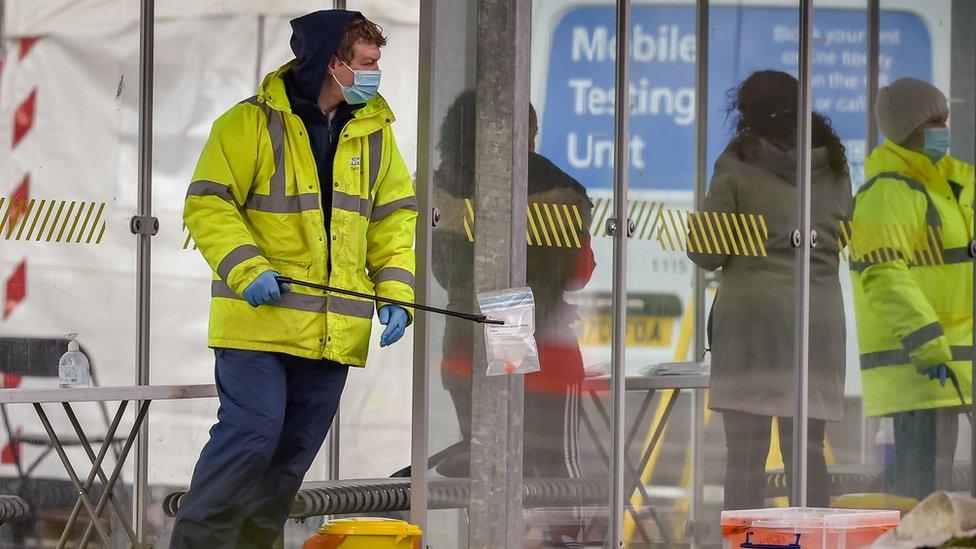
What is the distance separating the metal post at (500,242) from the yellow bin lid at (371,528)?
23 centimetres

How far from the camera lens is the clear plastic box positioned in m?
6.10

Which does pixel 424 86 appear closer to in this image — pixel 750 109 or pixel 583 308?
pixel 583 308

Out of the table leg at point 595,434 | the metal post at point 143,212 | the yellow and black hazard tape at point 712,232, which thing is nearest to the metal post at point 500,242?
the table leg at point 595,434

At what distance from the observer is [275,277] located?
562 centimetres

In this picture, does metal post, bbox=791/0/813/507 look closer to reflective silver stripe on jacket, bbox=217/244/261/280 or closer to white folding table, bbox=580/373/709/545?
white folding table, bbox=580/373/709/545

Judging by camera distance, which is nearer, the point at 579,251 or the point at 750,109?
the point at 579,251

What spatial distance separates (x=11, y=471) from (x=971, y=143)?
175 inches

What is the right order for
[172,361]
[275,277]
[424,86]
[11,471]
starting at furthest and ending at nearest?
[172,361] < [11,471] < [424,86] < [275,277]

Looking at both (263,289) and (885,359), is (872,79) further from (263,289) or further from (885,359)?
(263,289)

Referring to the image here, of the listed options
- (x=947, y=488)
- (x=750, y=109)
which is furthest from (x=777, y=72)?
(x=947, y=488)

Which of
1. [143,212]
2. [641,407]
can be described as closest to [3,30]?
[143,212]

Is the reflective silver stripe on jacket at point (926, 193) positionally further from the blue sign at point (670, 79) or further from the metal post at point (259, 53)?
the metal post at point (259, 53)

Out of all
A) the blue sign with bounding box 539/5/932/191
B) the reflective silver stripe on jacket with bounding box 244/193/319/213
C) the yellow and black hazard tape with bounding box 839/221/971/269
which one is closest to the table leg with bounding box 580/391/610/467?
the blue sign with bounding box 539/5/932/191

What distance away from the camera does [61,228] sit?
7.38 metres
